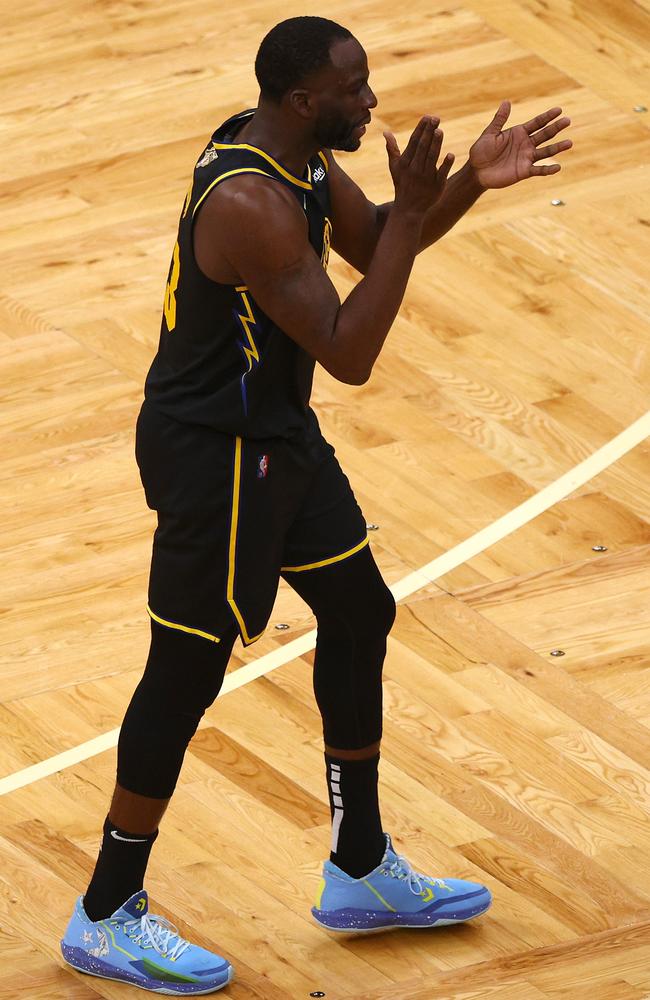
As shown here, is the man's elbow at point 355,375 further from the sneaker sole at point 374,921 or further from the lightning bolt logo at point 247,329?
the sneaker sole at point 374,921

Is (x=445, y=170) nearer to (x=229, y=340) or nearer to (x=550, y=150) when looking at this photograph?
(x=550, y=150)

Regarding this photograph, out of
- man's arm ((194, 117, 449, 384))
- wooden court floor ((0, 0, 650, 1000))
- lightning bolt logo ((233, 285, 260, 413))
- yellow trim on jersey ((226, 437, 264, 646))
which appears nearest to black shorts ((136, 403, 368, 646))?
yellow trim on jersey ((226, 437, 264, 646))

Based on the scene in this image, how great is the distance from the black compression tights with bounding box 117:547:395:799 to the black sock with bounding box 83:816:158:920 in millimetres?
76

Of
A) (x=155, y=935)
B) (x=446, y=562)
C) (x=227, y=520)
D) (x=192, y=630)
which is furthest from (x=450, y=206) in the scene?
(x=446, y=562)

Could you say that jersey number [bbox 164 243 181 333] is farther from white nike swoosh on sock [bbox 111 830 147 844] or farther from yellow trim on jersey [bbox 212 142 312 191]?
white nike swoosh on sock [bbox 111 830 147 844]

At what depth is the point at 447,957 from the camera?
321 centimetres

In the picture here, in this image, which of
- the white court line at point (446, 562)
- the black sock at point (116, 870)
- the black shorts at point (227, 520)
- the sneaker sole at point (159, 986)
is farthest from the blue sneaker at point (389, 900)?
the white court line at point (446, 562)

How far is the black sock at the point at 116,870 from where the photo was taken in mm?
3070

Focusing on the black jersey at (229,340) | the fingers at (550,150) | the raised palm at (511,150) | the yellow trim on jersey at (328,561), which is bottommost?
the yellow trim on jersey at (328,561)

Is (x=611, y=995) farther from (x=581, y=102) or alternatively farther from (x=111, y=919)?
(x=581, y=102)

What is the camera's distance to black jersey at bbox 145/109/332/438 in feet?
9.20

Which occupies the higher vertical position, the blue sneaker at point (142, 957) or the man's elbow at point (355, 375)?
the man's elbow at point (355, 375)

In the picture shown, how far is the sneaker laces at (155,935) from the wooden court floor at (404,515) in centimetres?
8

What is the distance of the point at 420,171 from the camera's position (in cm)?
273
